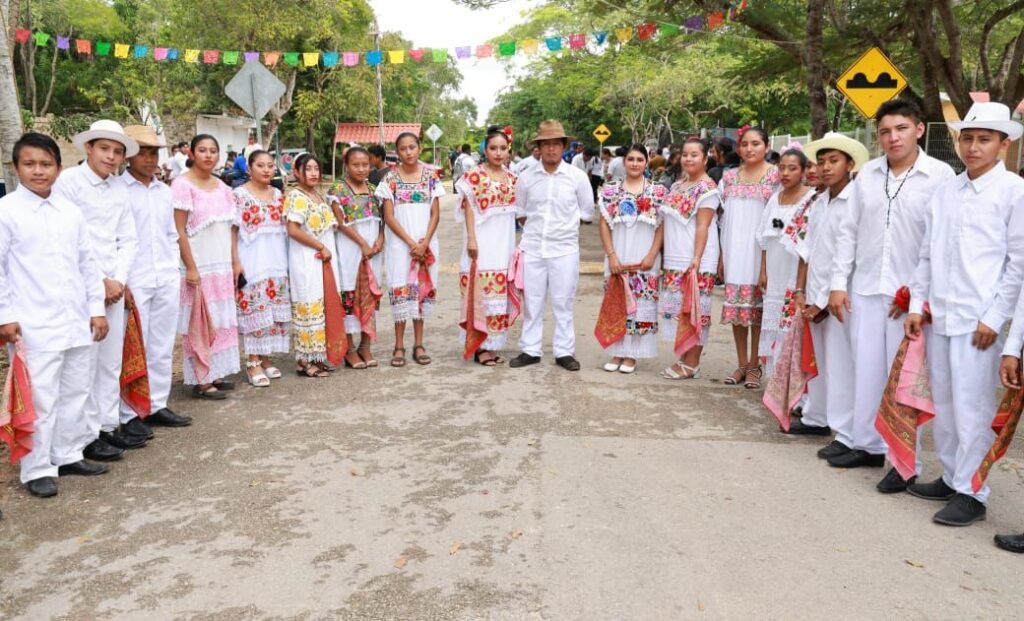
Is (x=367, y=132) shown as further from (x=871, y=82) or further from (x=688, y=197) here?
(x=688, y=197)

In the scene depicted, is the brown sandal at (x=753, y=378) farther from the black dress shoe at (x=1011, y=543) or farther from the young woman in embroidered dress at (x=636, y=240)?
the black dress shoe at (x=1011, y=543)

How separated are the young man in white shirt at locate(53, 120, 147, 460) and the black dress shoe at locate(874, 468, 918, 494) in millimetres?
4334

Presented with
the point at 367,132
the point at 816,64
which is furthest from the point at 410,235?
the point at 367,132

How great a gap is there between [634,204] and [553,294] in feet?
3.40

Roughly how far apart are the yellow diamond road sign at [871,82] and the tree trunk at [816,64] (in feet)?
2.49

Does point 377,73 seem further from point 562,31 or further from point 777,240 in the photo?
point 777,240

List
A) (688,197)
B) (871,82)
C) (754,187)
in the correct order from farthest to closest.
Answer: (871,82)
(688,197)
(754,187)

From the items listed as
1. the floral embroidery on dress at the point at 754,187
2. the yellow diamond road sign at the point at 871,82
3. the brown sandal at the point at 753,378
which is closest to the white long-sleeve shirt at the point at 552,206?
the floral embroidery on dress at the point at 754,187

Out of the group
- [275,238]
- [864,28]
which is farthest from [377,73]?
[275,238]

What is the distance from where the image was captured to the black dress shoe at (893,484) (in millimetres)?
4613

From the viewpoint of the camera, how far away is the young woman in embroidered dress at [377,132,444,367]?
7254mm

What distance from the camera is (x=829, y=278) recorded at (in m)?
5.17

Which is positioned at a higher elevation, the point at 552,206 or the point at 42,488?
the point at 552,206

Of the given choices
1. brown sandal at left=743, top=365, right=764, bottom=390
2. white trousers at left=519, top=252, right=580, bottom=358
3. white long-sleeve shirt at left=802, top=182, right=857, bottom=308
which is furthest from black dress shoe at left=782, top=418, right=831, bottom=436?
white trousers at left=519, top=252, right=580, bottom=358
